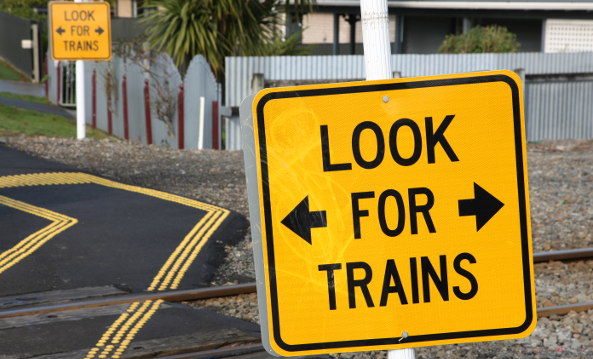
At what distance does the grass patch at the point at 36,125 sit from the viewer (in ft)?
49.0

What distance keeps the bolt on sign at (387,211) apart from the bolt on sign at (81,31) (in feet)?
40.6

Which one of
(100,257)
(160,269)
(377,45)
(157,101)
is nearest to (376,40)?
(377,45)

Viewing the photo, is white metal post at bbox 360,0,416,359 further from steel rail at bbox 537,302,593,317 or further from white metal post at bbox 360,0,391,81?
steel rail at bbox 537,302,593,317

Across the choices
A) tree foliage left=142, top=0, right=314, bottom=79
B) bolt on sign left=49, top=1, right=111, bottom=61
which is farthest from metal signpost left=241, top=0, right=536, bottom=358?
tree foliage left=142, top=0, right=314, bottom=79

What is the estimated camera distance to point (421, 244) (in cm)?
217

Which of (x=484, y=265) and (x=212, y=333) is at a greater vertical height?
(x=484, y=265)

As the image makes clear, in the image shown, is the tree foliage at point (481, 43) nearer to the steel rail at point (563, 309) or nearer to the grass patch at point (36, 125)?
the grass patch at point (36, 125)

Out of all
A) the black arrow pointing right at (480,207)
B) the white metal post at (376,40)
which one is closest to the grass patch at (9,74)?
the white metal post at (376,40)

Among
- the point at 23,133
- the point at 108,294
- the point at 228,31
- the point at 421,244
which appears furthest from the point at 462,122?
the point at 228,31

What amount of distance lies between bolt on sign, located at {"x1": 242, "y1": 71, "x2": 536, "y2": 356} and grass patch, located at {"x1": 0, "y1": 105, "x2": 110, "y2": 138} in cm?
1297

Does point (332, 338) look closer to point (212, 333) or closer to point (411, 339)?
point (411, 339)

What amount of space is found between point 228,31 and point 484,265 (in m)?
15.6

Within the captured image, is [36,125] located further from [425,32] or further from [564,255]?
[425,32]

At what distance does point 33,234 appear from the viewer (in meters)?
7.68
